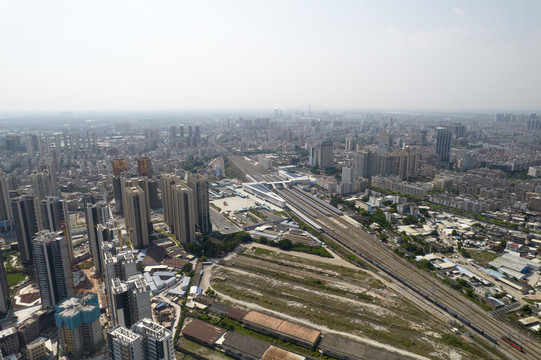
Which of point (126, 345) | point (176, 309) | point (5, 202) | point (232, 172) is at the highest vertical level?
point (126, 345)

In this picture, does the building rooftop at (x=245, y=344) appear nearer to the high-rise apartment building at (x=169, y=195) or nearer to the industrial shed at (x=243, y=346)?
the industrial shed at (x=243, y=346)

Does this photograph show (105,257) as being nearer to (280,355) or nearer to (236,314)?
(236,314)

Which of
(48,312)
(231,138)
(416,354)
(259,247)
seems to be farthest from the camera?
(231,138)

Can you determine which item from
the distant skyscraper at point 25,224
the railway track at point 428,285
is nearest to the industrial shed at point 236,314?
the railway track at point 428,285

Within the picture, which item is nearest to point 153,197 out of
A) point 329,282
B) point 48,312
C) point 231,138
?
point 48,312

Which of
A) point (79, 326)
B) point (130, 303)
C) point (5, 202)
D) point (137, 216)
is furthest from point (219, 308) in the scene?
Answer: point (5, 202)

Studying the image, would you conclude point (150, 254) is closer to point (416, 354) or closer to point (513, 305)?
point (416, 354)
